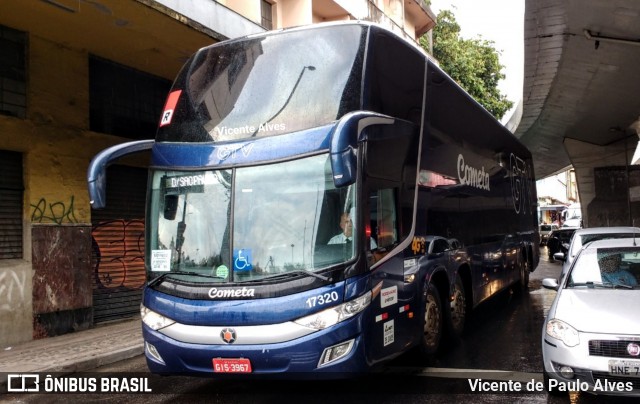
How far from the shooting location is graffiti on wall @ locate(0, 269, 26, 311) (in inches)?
345

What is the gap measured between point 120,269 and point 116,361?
351 cm

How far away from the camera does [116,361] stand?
811 centimetres

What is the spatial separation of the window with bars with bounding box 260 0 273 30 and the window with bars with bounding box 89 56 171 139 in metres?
5.97

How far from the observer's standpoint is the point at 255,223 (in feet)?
16.7

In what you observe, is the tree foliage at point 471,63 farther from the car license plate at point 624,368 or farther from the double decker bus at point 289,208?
the car license plate at point 624,368

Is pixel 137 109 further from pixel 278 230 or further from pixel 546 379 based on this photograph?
pixel 546 379

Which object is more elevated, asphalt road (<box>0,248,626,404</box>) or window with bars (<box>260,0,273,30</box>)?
window with bars (<box>260,0,273,30</box>)

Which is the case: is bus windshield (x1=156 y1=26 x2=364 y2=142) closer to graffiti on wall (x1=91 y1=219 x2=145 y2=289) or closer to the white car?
the white car

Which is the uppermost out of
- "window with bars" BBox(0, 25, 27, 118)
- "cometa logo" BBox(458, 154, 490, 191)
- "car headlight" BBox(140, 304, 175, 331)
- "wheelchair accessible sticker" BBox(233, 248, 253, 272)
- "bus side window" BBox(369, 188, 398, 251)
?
"window with bars" BBox(0, 25, 27, 118)

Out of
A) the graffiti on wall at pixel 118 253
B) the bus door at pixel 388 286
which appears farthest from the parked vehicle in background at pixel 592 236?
the graffiti on wall at pixel 118 253

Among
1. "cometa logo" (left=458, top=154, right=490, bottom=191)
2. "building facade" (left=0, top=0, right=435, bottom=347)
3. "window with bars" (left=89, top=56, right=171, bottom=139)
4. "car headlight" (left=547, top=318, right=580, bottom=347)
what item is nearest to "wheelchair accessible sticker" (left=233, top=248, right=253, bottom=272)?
"car headlight" (left=547, top=318, right=580, bottom=347)

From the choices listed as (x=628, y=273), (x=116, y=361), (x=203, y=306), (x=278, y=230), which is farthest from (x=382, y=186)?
(x=116, y=361)

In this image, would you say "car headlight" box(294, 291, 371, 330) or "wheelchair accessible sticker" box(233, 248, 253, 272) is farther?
"wheelchair accessible sticker" box(233, 248, 253, 272)

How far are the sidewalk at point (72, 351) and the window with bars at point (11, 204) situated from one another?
5.11 ft
